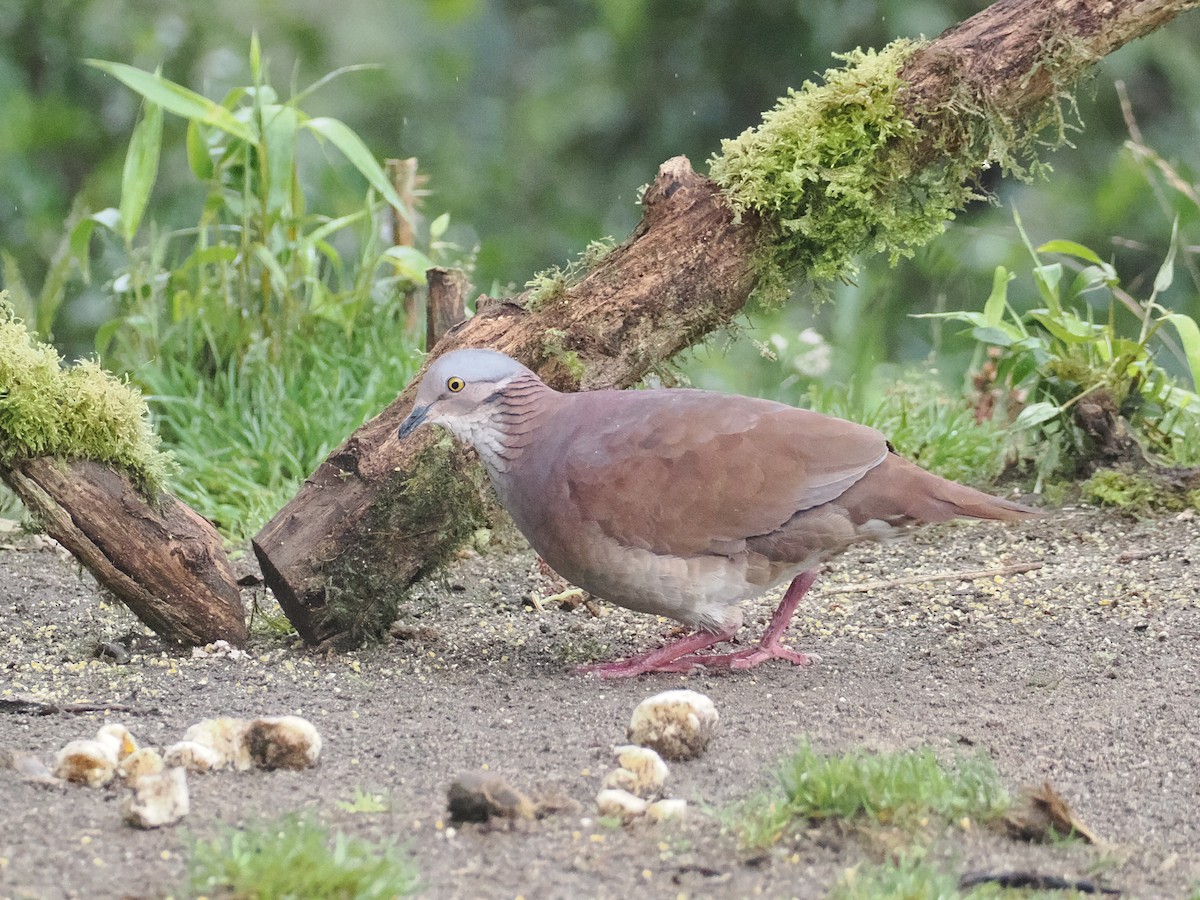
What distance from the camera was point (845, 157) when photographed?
13.4 feet

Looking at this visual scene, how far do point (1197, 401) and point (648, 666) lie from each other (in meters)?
2.91

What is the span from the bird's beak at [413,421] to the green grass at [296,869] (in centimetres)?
164

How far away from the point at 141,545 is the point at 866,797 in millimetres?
2214

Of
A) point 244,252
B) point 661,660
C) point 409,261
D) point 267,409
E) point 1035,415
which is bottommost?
point 661,660

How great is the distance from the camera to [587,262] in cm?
420

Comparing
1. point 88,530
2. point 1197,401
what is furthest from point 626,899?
Result: point 1197,401

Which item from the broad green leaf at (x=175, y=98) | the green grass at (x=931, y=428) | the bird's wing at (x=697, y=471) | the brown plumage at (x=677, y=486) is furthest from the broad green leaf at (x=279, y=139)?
the bird's wing at (x=697, y=471)

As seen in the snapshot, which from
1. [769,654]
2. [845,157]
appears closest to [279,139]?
[845,157]

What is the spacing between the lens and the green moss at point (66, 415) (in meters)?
3.55

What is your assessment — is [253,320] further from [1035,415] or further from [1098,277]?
[1098,277]

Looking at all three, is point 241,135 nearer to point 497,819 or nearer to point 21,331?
point 21,331

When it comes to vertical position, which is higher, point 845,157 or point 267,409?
point 845,157

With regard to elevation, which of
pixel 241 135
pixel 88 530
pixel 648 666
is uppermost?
pixel 241 135

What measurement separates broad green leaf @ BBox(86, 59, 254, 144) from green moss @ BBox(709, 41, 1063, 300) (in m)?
2.52
